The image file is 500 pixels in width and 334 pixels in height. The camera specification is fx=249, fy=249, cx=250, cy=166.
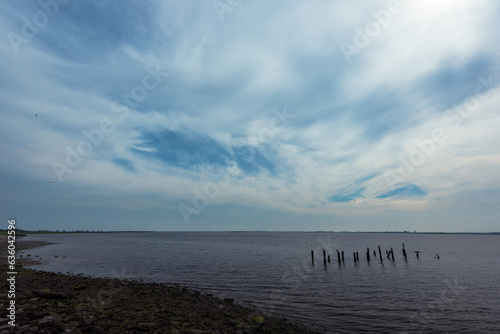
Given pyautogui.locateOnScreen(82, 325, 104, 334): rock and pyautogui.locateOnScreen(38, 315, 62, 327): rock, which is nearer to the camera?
pyautogui.locateOnScreen(38, 315, 62, 327): rock

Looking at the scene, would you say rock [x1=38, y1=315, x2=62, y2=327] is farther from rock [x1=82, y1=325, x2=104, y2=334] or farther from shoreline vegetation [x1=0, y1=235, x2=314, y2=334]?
rock [x1=82, y1=325, x2=104, y2=334]

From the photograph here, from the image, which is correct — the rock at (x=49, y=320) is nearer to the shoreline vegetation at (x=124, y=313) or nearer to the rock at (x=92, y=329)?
the shoreline vegetation at (x=124, y=313)

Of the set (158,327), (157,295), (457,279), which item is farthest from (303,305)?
(457,279)

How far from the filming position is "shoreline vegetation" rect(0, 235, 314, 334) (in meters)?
10.5

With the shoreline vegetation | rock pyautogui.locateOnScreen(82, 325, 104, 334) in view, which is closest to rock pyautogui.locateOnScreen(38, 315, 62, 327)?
the shoreline vegetation

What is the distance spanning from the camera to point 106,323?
37.0 ft

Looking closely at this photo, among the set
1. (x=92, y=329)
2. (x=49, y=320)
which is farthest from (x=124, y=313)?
(x=49, y=320)

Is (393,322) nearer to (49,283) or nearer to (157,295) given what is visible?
(157,295)

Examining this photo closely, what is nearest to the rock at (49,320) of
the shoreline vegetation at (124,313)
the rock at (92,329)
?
the shoreline vegetation at (124,313)

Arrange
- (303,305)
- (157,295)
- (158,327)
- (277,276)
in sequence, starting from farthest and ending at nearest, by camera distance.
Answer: (277,276) < (303,305) < (157,295) < (158,327)

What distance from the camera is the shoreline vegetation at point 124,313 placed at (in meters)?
10.5

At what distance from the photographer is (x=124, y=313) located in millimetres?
13508

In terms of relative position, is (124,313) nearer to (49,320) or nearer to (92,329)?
(92,329)

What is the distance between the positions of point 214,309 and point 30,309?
36.6ft
